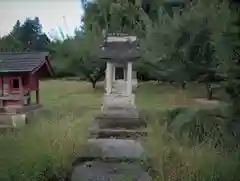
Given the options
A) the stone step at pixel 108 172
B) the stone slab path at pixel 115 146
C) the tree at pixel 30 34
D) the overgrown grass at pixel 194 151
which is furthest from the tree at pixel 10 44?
the overgrown grass at pixel 194 151

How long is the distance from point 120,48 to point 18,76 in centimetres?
159

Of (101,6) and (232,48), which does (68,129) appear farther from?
(101,6)

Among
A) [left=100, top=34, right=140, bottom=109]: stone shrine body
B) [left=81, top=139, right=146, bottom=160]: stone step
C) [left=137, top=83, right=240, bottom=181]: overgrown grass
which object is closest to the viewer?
[left=137, top=83, right=240, bottom=181]: overgrown grass

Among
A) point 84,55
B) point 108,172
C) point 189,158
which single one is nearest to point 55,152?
point 108,172

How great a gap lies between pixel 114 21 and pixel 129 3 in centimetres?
46

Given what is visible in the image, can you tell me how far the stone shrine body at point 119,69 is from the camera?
460 cm

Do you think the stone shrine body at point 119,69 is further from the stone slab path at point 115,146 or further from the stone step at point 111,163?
the stone step at point 111,163

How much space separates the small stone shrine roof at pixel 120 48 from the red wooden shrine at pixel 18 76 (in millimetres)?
1085

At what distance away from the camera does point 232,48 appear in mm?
1647

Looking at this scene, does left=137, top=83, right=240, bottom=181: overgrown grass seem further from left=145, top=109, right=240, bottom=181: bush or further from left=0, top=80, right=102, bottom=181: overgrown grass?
left=0, top=80, right=102, bottom=181: overgrown grass

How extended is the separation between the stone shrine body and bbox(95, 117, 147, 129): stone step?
0.96ft

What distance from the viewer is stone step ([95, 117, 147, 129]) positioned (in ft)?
13.6

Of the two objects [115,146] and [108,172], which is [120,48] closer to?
[115,146]

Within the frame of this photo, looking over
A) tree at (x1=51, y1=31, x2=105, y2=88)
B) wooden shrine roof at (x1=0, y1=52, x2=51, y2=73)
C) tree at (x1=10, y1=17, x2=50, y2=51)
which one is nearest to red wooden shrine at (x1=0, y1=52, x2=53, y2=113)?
wooden shrine roof at (x1=0, y1=52, x2=51, y2=73)
